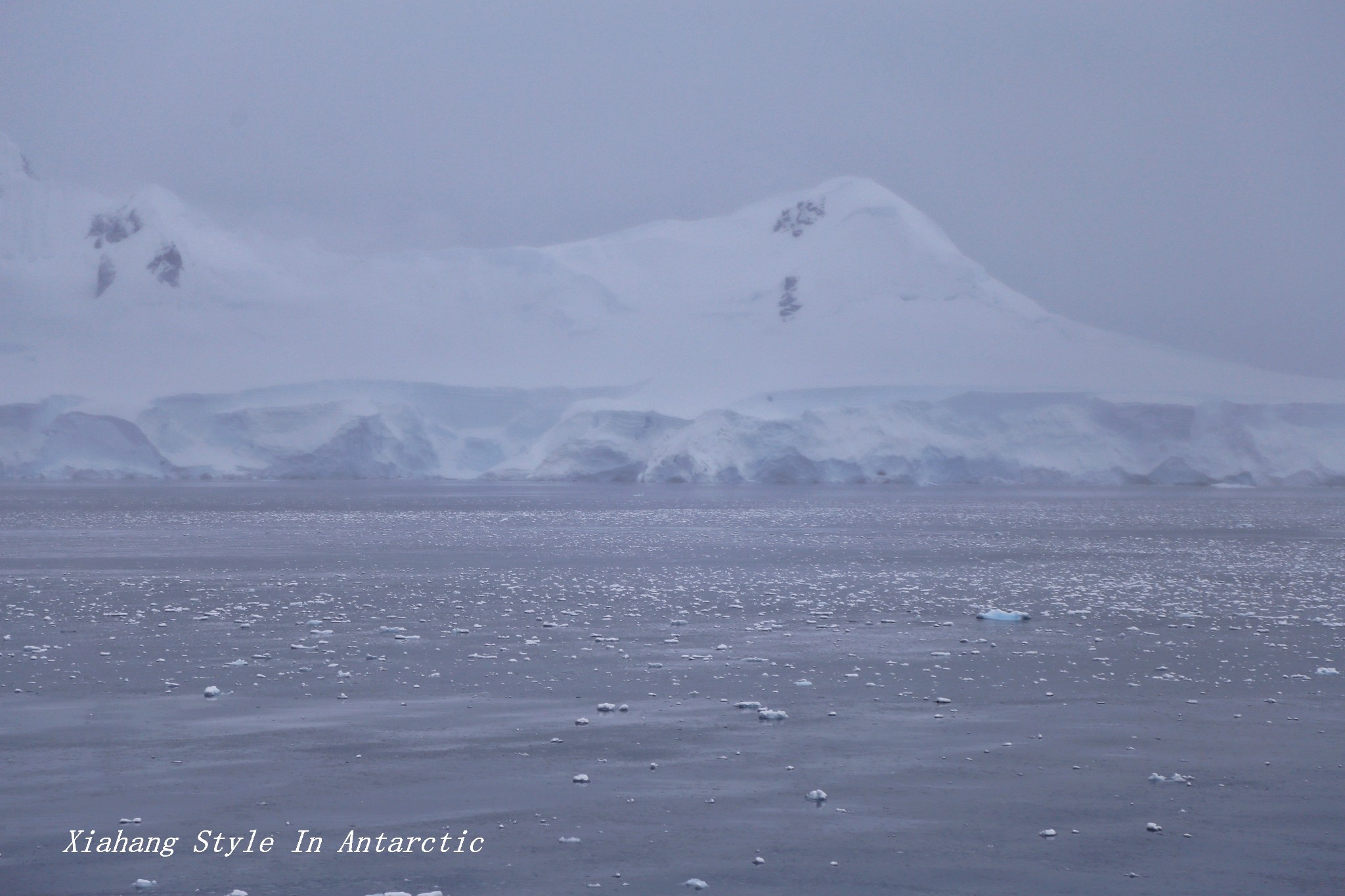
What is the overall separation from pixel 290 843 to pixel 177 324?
100853mm

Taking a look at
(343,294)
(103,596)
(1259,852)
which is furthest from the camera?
(343,294)

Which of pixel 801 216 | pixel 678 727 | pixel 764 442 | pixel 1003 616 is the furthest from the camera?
pixel 801 216

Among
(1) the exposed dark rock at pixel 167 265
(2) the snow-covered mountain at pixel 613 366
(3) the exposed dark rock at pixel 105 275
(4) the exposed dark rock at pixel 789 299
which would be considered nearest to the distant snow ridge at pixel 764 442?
(2) the snow-covered mountain at pixel 613 366

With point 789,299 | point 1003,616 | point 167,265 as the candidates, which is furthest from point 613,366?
point 1003,616

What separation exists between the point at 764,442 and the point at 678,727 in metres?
64.2

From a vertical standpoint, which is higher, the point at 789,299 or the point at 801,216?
the point at 801,216

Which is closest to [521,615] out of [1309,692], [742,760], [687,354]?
[742,760]

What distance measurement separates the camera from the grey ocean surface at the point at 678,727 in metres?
6.91

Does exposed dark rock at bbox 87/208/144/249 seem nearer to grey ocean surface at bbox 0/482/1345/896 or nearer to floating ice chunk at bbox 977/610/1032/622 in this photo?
grey ocean surface at bbox 0/482/1345/896

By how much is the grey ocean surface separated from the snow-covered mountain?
51.7 metres

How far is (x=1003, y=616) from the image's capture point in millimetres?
16422

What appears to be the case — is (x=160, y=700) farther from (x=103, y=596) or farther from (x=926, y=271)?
(x=926, y=271)

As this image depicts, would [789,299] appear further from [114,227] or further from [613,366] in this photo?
[114,227]

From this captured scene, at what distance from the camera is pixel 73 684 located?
11.6 metres
